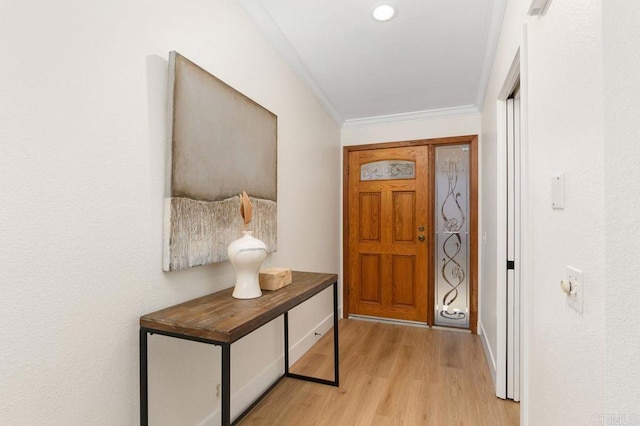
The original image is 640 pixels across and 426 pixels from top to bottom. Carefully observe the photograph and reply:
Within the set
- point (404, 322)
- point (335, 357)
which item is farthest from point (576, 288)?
point (404, 322)

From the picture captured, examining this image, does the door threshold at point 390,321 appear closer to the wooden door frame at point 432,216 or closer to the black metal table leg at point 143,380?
the wooden door frame at point 432,216

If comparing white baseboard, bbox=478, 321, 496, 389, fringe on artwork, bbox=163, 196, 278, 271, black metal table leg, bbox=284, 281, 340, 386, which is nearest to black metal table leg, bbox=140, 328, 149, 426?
fringe on artwork, bbox=163, 196, 278, 271

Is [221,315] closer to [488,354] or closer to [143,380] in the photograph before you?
[143,380]

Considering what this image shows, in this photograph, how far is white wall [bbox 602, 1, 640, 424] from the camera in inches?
23.2

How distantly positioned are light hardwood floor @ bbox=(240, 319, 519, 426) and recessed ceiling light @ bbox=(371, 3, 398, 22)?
242cm

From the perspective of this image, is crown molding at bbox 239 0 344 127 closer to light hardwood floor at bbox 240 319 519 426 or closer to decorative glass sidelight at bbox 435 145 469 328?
decorative glass sidelight at bbox 435 145 469 328

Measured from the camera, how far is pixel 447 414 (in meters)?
1.94

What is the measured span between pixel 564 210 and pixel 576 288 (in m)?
0.24

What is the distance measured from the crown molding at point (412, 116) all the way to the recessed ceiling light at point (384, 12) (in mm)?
1680

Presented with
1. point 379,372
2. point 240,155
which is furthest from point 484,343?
point 240,155

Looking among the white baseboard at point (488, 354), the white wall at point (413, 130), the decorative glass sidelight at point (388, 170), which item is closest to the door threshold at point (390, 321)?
the white baseboard at point (488, 354)

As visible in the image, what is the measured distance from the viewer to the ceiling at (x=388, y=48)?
6.49 feet

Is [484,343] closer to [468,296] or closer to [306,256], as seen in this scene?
[468,296]

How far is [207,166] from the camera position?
5.15ft
